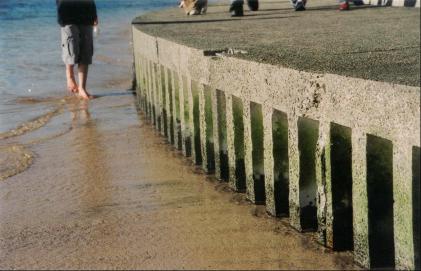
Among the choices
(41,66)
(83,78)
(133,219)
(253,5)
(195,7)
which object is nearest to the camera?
(133,219)

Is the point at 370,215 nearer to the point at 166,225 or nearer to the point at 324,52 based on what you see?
the point at 166,225

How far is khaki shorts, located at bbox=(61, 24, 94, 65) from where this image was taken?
10.8m

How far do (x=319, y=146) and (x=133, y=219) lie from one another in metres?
1.58

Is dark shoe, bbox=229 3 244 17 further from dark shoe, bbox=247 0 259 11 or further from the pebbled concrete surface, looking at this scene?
the pebbled concrete surface

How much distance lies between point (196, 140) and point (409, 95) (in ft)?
11.0

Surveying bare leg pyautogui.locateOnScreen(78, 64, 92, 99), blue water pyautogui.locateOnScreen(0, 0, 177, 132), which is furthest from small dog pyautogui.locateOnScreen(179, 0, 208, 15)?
bare leg pyautogui.locateOnScreen(78, 64, 92, 99)

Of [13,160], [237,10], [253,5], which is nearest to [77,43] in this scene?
[237,10]

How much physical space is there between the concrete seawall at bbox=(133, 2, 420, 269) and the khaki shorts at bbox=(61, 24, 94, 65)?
5008mm

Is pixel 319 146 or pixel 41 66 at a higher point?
pixel 319 146

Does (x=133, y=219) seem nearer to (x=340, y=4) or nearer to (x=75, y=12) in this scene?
(x=75, y=12)

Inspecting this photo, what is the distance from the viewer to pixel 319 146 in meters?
3.98

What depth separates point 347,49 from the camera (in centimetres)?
573

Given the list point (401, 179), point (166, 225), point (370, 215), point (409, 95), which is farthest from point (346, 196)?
point (166, 225)

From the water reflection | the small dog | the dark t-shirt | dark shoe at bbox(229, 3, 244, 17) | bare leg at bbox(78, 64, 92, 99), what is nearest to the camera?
the water reflection
